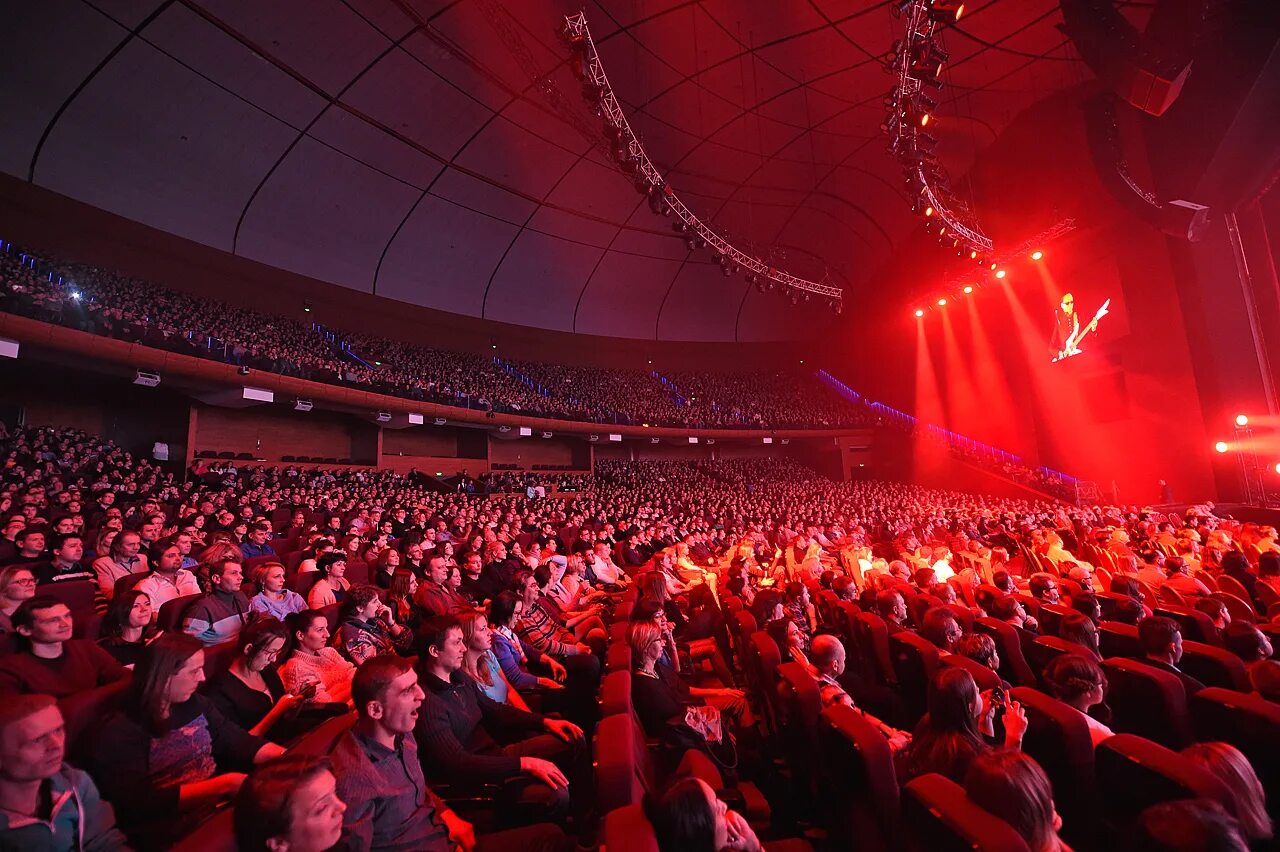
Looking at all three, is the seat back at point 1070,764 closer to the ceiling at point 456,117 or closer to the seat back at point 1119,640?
the seat back at point 1119,640

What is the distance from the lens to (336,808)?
1.51 metres

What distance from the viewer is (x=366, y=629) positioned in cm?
367

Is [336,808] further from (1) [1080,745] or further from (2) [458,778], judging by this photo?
(1) [1080,745]

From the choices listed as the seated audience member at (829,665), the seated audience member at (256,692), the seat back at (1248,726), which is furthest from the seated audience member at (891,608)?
the seated audience member at (256,692)

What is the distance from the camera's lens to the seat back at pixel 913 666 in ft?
10.2

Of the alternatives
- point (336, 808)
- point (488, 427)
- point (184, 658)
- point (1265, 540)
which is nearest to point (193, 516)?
point (184, 658)

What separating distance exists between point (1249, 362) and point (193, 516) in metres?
18.9

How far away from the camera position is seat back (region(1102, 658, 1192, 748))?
2.44 meters

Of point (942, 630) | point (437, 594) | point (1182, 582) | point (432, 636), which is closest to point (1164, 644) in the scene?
point (942, 630)

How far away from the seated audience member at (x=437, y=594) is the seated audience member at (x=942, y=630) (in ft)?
10.4

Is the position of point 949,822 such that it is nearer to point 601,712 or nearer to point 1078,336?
point 601,712

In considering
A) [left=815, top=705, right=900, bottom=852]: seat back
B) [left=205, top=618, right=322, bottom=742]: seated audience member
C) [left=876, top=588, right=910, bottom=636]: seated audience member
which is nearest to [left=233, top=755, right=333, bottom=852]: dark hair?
[left=205, top=618, right=322, bottom=742]: seated audience member

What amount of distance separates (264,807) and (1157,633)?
146 inches

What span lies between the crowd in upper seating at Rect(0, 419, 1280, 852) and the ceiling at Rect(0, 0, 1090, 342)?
9319mm
